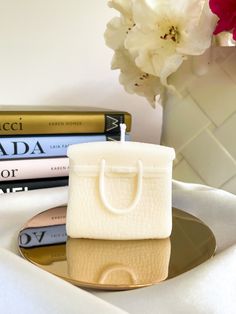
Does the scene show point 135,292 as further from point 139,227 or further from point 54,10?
point 54,10

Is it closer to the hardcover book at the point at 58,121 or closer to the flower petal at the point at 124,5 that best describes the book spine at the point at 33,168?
the hardcover book at the point at 58,121

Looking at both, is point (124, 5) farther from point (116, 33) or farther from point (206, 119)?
point (206, 119)

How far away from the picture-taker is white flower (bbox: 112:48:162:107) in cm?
56

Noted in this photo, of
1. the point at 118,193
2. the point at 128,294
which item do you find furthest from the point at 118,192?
the point at 128,294

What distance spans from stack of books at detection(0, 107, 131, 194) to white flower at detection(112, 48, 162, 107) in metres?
0.04

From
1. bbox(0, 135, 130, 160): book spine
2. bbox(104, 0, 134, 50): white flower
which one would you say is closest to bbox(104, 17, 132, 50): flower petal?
bbox(104, 0, 134, 50): white flower

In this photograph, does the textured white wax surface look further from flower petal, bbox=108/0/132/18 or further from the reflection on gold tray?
flower petal, bbox=108/0/132/18

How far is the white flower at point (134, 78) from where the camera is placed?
0.56 metres

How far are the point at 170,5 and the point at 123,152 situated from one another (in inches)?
7.2

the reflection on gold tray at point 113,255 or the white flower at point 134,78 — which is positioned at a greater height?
the white flower at point 134,78

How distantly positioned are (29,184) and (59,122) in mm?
86

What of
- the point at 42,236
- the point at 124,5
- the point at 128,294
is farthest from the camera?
the point at 124,5

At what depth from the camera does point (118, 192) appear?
0.39 meters

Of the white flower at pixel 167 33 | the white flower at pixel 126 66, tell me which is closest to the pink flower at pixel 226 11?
the white flower at pixel 167 33
